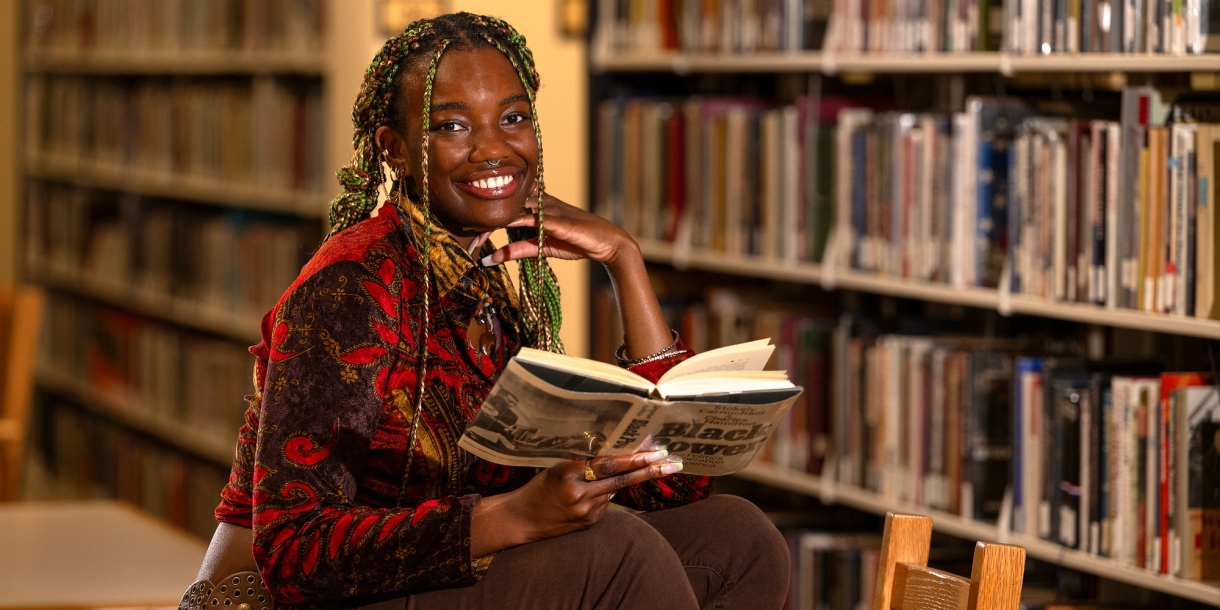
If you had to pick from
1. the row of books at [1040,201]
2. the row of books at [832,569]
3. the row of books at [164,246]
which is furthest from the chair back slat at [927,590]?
the row of books at [164,246]

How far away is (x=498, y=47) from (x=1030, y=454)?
1243 millimetres

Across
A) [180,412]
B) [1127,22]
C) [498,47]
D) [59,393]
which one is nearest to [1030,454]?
[1127,22]

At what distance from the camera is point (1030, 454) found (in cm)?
243

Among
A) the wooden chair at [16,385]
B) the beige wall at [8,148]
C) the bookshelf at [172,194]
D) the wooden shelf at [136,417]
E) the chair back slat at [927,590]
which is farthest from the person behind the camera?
the beige wall at [8,148]

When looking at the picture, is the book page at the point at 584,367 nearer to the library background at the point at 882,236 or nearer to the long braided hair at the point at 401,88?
the long braided hair at the point at 401,88

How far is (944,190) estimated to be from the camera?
102 inches

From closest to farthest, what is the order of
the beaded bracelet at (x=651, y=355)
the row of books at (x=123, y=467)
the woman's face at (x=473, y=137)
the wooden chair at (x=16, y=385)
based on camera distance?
1. the woman's face at (x=473, y=137)
2. the beaded bracelet at (x=651, y=355)
3. the wooden chair at (x=16, y=385)
4. the row of books at (x=123, y=467)

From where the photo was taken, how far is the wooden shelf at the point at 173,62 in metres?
4.03

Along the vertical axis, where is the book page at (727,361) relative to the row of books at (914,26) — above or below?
below

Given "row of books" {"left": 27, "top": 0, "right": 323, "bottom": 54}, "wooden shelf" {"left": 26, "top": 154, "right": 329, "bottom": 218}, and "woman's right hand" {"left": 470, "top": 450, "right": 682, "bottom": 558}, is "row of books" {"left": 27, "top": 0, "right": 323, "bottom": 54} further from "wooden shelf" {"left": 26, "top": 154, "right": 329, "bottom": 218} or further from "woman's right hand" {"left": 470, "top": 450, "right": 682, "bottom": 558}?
"woman's right hand" {"left": 470, "top": 450, "right": 682, "bottom": 558}

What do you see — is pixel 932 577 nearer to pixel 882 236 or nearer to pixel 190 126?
pixel 882 236

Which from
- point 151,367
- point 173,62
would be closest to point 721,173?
point 173,62

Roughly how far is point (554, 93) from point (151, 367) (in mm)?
2156

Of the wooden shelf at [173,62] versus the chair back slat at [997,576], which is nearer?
the chair back slat at [997,576]
